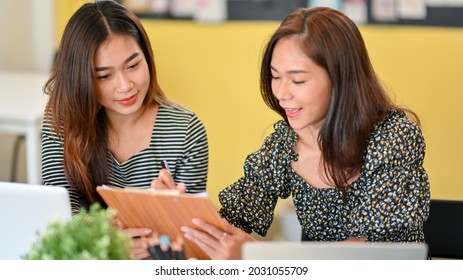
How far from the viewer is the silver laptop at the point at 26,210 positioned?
54.0 inches

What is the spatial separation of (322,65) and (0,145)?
312cm

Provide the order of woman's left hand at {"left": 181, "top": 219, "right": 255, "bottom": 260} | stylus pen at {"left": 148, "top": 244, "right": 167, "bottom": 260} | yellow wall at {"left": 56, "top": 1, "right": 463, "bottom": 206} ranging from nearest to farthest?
stylus pen at {"left": 148, "top": 244, "right": 167, "bottom": 260}, woman's left hand at {"left": 181, "top": 219, "right": 255, "bottom": 260}, yellow wall at {"left": 56, "top": 1, "right": 463, "bottom": 206}

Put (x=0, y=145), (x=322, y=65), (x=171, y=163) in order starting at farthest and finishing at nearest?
(x=0, y=145) < (x=171, y=163) < (x=322, y=65)

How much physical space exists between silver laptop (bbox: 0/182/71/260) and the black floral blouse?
50 cm

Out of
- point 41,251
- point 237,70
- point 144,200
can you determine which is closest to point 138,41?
point 144,200

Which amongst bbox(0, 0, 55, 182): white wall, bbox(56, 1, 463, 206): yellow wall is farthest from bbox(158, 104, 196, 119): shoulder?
bbox(0, 0, 55, 182): white wall

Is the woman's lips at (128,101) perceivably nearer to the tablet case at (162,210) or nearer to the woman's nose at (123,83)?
the woman's nose at (123,83)

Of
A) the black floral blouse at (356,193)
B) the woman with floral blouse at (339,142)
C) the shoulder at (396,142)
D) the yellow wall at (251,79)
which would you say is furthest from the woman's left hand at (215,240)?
the yellow wall at (251,79)

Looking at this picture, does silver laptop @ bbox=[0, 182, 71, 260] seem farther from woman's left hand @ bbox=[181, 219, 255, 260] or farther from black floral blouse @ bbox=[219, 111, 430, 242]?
black floral blouse @ bbox=[219, 111, 430, 242]

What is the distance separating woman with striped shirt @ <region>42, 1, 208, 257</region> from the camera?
1.84 m

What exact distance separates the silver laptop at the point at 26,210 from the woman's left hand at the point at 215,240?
9.5 inches

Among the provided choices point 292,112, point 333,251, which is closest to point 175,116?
point 292,112
